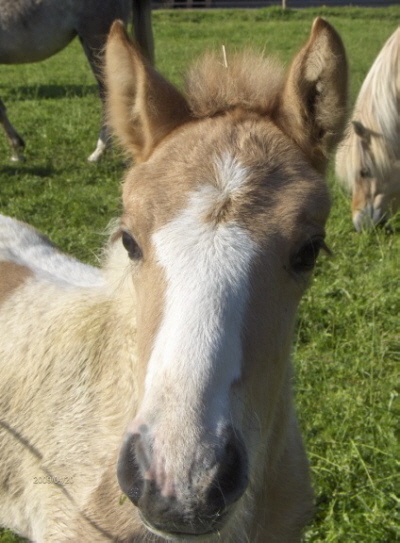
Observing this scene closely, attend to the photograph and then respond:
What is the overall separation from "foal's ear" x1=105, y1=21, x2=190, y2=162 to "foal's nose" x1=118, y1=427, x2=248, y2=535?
1091 mm

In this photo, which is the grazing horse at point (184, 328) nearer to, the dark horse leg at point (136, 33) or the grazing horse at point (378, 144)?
the grazing horse at point (378, 144)

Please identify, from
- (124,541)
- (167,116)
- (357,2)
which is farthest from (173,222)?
(357,2)

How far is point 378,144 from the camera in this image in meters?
6.41

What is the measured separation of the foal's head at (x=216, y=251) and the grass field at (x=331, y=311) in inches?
15.1

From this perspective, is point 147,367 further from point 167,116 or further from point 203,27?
point 203,27

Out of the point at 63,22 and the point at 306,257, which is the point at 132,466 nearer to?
the point at 306,257

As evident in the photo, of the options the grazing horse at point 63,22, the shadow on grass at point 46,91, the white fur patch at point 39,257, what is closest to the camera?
the white fur patch at point 39,257

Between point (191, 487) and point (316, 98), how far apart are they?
1341mm

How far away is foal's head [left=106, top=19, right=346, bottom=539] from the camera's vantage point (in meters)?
1.66

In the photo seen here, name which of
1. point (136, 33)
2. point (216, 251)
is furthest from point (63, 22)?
point (216, 251)

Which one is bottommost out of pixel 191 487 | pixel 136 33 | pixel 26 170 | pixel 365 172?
pixel 365 172

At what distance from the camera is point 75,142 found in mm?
8266

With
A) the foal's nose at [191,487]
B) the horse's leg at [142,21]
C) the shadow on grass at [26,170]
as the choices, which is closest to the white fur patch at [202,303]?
the foal's nose at [191,487]

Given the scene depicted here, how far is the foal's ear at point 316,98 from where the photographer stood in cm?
224
